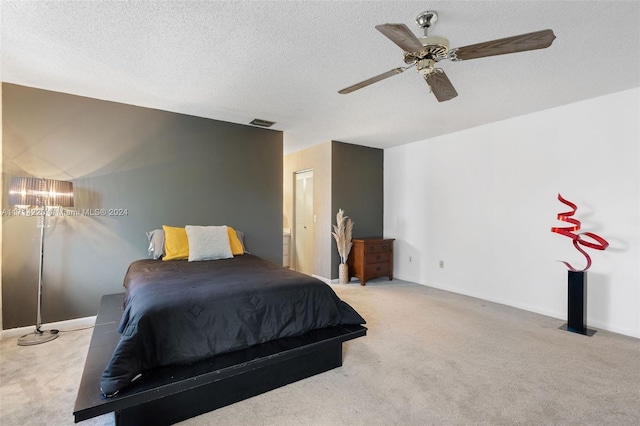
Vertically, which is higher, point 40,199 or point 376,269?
point 40,199

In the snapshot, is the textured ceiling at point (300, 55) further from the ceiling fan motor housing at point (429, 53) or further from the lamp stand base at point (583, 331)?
the lamp stand base at point (583, 331)

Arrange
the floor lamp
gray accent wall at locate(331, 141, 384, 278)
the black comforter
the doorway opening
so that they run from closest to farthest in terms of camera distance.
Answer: the black comforter
the floor lamp
gray accent wall at locate(331, 141, 384, 278)
the doorway opening

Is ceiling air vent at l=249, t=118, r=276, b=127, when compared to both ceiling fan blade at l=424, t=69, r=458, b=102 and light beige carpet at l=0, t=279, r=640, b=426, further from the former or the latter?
light beige carpet at l=0, t=279, r=640, b=426

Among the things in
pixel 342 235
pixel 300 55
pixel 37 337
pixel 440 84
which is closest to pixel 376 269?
pixel 342 235

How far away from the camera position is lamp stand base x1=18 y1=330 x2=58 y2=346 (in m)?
2.68

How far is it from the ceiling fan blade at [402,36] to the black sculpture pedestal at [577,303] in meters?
2.85

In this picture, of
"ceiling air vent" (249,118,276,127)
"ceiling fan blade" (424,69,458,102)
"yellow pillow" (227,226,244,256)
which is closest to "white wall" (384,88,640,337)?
"ceiling fan blade" (424,69,458,102)

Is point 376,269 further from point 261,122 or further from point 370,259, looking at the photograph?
A: point 261,122

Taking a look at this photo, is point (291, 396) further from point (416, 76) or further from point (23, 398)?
point (416, 76)

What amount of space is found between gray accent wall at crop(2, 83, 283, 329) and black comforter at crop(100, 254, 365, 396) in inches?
41.0

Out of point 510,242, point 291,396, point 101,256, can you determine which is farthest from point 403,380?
point 101,256

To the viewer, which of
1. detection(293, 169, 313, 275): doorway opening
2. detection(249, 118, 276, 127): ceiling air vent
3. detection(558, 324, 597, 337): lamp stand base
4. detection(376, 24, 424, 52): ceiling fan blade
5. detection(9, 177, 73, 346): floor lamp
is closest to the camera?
detection(376, 24, 424, 52): ceiling fan blade

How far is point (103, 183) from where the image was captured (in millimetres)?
3277

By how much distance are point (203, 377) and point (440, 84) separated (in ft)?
7.90
